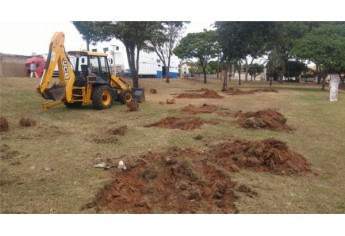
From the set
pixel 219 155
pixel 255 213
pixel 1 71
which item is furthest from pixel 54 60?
pixel 1 71

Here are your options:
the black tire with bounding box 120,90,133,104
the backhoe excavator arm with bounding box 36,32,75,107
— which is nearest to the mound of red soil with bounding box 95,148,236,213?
the backhoe excavator arm with bounding box 36,32,75,107

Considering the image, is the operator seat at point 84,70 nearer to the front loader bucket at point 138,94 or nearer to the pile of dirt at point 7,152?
the front loader bucket at point 138,94

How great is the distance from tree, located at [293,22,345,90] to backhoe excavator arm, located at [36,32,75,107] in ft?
71.4

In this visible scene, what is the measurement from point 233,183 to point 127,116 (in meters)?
7.76

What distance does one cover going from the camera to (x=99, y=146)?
759 cm

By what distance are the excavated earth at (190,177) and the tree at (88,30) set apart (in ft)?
64.7

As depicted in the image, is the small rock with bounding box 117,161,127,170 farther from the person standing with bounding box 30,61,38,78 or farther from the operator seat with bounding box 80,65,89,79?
the person standing with bounding box 30,61,38,78

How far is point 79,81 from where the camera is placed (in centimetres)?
1361

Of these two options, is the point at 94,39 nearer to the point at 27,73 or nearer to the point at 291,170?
the point at 27,73

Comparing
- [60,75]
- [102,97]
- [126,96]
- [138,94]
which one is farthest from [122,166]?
[138,94]

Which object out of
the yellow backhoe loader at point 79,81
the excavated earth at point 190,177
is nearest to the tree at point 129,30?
the yellow backhoe loader at point 79,81

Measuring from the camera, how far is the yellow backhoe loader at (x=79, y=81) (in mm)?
12344

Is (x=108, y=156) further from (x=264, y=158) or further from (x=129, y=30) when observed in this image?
(x=129, y=30)

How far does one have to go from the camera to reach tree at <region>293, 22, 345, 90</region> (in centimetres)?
2623
